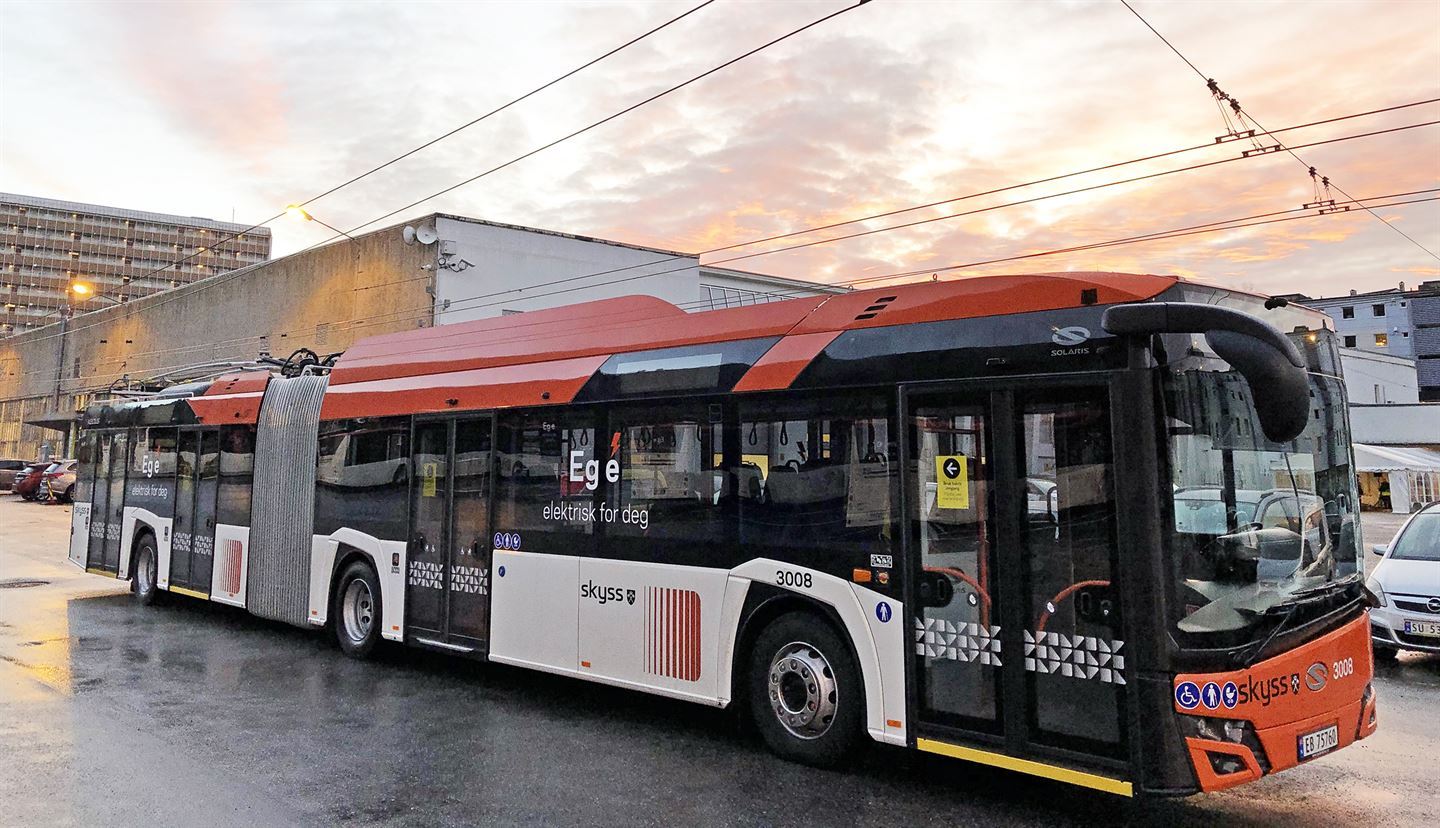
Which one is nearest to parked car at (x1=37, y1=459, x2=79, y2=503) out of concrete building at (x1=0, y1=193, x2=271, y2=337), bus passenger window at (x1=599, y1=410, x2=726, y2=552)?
bus passenger window at (x1=599, y1=410, x2=726, y2=552)

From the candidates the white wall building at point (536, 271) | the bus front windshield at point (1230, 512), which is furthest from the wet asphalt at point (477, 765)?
the white wall building at point (536, 271)

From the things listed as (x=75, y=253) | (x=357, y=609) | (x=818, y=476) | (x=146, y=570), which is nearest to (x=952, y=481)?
(x=818, y=476)

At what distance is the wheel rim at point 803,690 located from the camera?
20.1 ft

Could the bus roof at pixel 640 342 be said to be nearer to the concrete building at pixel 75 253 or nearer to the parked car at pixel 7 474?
the parked car at pixel 7 474

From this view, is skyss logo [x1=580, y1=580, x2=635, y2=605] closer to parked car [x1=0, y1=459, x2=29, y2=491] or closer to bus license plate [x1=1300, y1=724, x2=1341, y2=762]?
bus license plate [x1=1300, y1=724, x2=1341, y2=762]

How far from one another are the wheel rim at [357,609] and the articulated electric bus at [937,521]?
37.3 inches

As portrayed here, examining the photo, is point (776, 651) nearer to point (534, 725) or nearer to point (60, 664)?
point (534, 725)

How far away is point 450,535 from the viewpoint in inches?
358

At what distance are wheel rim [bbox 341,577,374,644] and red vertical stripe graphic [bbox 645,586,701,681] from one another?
14.7 ft

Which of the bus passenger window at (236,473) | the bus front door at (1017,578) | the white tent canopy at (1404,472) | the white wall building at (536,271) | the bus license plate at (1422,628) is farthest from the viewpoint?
the white tent canopy at (1404,472)

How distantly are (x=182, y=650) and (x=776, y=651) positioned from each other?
7616mm

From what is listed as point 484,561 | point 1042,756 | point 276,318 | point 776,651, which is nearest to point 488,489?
point 484,561

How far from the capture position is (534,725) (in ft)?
24.2

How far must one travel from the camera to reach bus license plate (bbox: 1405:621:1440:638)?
904 cm
